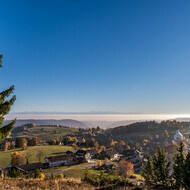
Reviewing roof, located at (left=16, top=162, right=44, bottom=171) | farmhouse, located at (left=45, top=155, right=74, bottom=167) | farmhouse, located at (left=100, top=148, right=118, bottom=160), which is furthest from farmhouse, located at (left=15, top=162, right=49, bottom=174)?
farmhouse, located at (left=100, top=148, right=118, bottom=160)

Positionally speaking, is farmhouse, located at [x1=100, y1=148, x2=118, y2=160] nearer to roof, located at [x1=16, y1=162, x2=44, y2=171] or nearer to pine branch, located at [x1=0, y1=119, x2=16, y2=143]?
roof, located at [x1=16, y1=162, x2=44, y2=171]

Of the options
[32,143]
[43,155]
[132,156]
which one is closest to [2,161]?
[43,155]

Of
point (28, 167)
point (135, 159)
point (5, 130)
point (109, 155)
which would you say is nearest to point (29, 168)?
point (28, 167)

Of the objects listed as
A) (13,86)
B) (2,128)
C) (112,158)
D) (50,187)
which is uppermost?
(13,86)

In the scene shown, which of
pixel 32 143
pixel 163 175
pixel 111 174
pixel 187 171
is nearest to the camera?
pixel 111 174

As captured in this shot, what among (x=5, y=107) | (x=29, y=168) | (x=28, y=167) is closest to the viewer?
(x=5, y=107)

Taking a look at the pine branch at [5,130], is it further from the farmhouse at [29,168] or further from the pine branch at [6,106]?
the farmhouse at [29,168]

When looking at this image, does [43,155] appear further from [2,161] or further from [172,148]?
[172,148]

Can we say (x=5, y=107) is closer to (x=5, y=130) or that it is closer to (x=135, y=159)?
(x=5, y=130)

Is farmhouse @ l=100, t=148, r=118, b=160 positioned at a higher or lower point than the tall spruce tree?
lower

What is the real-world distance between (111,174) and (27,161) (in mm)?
97251

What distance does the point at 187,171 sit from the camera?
76.4 ft

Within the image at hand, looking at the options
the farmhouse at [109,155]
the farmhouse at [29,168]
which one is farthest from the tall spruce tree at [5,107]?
the farmhouse at [109,155]

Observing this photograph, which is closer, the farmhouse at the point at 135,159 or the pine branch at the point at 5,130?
the pine branch at the point at 5,130
